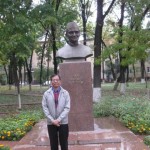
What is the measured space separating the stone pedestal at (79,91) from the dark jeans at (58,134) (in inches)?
126

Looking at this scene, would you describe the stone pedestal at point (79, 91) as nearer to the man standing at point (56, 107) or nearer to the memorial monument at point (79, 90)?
the memorial monument at point (79, 90)

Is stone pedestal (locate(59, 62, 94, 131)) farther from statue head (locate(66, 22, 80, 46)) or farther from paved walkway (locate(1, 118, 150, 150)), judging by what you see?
statue head (locate(66, 22, 80, 46))

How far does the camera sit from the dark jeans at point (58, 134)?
5570 mm

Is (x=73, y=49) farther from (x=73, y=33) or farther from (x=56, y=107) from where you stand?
(x=56, y=107)

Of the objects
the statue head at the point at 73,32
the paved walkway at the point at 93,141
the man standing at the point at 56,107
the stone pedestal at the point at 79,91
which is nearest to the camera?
the man standing at the point at 56,107

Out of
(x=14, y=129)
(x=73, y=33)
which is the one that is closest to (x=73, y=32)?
(x=73, y=33)

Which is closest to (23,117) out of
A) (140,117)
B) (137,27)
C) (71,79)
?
(71,79)

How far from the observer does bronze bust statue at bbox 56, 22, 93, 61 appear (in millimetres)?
9172

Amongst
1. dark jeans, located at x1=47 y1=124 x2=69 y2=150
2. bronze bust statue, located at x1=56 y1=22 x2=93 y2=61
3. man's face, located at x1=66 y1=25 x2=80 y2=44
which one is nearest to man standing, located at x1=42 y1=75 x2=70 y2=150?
dark jeans, located at x1=47 y1=124 x2=69 y2=150

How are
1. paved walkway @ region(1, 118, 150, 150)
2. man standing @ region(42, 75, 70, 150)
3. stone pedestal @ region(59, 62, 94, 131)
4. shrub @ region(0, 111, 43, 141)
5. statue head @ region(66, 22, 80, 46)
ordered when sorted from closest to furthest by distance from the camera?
man standing @ region(42, 75, 70, 150), paved walkway @ region(1, 118, 150, 150), shrub @ region(0, 111, 43, 141), stone pedestal @ region(59, 62, 94, 131), statue head @ region(66, 22, 80, 46)

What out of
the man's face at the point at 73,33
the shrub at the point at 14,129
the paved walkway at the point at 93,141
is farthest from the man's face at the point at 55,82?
the man's face at the point at 73,33

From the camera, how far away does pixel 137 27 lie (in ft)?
64.7

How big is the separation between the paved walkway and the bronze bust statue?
200 cm

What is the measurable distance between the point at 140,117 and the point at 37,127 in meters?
2.95
